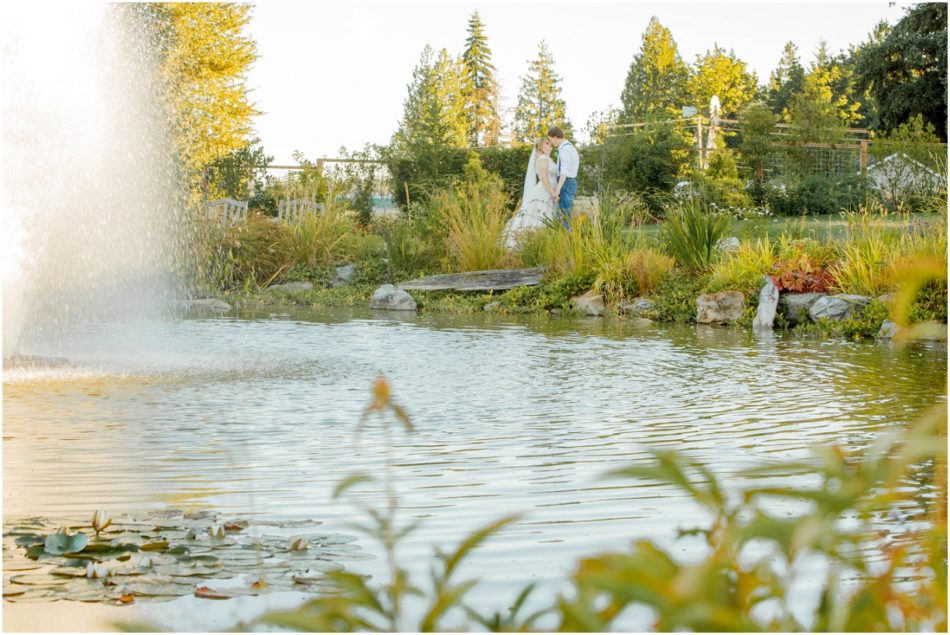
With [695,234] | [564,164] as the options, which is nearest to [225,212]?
[564,164]

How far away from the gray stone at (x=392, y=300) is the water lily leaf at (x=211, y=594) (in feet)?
37.3

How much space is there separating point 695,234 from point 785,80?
53.8 m

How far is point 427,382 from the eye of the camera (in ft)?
23.6

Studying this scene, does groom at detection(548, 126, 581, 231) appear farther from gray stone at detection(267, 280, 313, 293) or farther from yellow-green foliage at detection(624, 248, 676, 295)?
gray stone at detection(267, 280, 313, 293)

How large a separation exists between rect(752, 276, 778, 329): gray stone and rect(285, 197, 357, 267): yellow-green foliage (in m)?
7.71

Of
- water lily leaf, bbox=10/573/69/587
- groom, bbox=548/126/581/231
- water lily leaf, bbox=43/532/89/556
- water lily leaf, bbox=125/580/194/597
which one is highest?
groom, bbox=548/126/581/231

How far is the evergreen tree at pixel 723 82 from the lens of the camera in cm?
5438

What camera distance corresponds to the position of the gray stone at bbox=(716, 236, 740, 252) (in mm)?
13773

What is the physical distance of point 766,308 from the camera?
1134 cm

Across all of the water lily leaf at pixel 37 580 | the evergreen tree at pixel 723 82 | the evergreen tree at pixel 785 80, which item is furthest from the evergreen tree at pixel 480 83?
the water lily leaf at pixel 37 580

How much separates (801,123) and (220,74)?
51.5 feet

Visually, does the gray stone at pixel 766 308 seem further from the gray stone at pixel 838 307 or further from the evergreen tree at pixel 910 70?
the evergreen tree at pixel 910 70

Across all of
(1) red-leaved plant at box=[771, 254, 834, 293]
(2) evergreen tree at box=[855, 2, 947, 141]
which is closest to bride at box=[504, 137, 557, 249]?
(1) red-leaved plant at box=[771, 254, 834, 293]

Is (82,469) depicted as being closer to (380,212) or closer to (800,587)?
(800,587)
